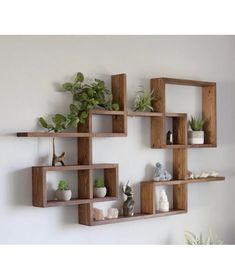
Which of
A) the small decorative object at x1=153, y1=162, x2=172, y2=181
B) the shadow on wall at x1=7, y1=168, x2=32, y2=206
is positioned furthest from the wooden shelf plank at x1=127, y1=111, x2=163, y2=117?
the shadow on wall at x1=7, y1=168, x2=32, y2=206

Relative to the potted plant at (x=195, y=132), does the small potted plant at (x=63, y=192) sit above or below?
below

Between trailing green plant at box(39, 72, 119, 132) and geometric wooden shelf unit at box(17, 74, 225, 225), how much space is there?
48 millimetres

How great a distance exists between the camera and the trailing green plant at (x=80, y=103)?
2.49 metres

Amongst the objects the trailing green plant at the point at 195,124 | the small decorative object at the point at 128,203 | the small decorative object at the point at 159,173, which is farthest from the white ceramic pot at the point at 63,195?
the trailing green plant at the point at 195,124

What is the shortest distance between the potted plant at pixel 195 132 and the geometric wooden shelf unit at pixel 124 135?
0.05 meters

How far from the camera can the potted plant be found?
3158 mm

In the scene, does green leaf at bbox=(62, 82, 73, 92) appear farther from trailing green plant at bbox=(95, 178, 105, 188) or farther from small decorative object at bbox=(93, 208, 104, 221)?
small decorative object at bbox=(93, 208, 104, 221)

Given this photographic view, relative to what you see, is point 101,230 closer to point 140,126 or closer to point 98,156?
point 98,156

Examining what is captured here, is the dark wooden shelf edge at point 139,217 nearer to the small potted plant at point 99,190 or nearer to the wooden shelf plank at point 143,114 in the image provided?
the small potted plant at point 99,190

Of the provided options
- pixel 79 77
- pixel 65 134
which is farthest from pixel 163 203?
pixel 79 77

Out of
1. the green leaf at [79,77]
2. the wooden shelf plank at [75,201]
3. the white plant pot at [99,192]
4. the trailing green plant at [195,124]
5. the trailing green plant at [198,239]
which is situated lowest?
the trailing green plant at [198,239]

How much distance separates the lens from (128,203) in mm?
2816
